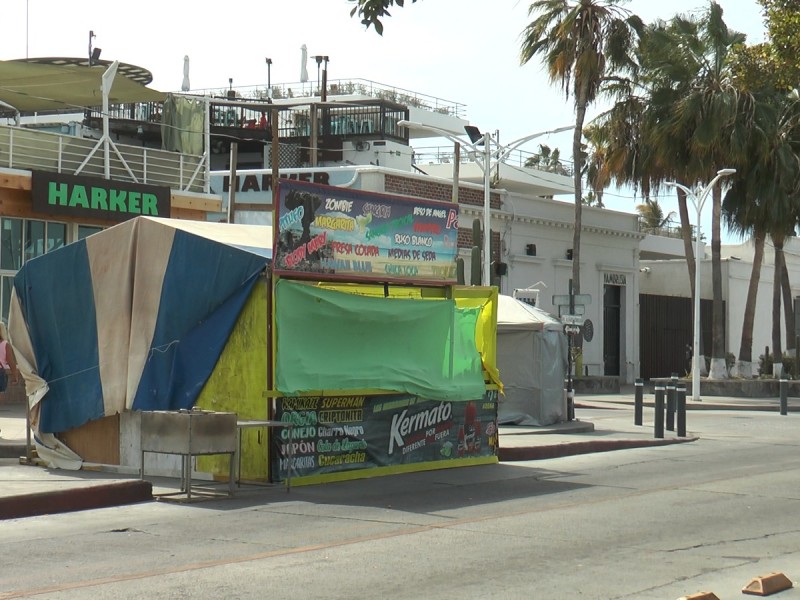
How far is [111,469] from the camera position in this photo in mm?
14727

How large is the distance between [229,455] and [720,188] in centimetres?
2889

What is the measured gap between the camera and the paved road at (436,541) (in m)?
8.44

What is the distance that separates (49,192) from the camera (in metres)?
24.8

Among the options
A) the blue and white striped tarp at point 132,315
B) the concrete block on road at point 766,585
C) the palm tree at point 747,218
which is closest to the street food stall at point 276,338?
the blue and white striped tarp at point 132,315

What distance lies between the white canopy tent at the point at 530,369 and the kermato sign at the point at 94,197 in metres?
8.65

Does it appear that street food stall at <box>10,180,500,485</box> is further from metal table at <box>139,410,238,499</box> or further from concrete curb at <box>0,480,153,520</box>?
concrete curb at <box>0,480,153,520</box>

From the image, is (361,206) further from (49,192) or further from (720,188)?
(720,188)

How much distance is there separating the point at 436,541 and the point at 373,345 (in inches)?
193

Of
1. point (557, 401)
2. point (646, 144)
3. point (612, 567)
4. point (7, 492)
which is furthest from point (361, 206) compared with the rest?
point (646, 144)

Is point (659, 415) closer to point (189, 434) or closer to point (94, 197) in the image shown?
point (189, 434)

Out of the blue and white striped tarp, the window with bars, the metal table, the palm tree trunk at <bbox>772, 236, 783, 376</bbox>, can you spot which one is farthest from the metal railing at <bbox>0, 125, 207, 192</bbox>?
the palm tree trunk at <bbox>772, 236, 783, 376</bbox>

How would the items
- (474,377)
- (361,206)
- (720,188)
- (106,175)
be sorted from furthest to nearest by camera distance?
1. (720,188)
2. (106,175)
3. (474,377)
4. (361,206)

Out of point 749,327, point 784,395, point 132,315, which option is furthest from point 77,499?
point 749,327

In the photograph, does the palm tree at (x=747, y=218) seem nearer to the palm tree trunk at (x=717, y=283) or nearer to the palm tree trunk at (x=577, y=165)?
the palm tree trunk at (x=717, y=283)
